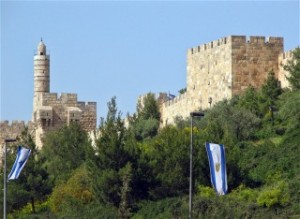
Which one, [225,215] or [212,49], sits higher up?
[212,49]

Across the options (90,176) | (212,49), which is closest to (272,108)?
(212,49)

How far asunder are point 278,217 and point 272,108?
1142 cm

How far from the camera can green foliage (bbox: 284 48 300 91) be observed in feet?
170

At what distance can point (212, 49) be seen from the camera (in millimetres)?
56438

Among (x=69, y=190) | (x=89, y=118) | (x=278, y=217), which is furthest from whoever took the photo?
(x=89, y=118)

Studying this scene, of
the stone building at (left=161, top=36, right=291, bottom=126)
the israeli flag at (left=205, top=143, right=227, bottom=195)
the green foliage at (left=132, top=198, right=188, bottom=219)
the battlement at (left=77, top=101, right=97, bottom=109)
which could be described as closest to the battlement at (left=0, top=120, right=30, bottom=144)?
the battlement at (left=77, top=101, right=97, bottom=109)

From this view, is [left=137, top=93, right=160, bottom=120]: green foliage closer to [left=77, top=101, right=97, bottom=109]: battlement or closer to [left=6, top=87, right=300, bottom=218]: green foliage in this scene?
[left=77, top=101, right=97, bottom=109]: battlement

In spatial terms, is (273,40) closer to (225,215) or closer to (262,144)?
(262,144)

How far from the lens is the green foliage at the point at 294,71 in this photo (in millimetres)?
51719

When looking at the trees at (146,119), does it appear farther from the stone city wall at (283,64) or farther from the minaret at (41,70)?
the minaret at (41,70)

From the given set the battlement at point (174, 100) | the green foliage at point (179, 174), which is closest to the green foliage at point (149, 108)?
the battlement at point (174, 100)

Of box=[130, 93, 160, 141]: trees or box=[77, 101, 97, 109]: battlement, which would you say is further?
box=[77, 101, 97, 109]: battlement

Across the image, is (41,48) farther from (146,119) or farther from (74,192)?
(74,192)

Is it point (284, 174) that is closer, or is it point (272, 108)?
point (284, 174)
